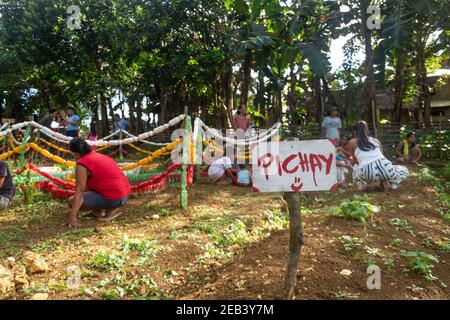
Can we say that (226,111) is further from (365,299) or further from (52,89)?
(365,299)

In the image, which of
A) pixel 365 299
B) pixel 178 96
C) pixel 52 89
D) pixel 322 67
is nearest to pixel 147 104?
pixel 178 96

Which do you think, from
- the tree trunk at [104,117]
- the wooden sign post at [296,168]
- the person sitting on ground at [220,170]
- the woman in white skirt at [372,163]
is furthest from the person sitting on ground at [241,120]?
the tree trunk at [104,117]

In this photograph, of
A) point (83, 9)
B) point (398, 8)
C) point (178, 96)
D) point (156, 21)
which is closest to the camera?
point (398, 8)

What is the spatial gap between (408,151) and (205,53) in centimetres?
608

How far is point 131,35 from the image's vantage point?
1127cm

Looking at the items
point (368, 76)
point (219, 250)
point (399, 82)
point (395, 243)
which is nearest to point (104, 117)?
point (368, 76)

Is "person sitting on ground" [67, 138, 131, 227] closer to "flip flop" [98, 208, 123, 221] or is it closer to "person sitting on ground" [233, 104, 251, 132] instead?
"flip flop" [98, 208, 123, 221]

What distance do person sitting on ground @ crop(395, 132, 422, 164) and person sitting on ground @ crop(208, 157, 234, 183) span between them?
502 cm

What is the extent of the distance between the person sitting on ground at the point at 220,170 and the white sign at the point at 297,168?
448 cm

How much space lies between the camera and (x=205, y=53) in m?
Result: 11.3

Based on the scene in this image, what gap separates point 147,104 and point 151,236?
42.3 feet

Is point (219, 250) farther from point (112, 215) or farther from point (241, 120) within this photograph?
point (241, 120)

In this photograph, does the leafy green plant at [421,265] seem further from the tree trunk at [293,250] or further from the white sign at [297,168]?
the white sign at [297,168]

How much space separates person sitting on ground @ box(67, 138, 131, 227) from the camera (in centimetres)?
416
